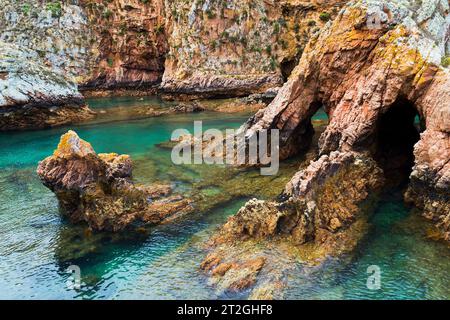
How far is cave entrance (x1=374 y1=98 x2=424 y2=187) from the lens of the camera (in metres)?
22.5

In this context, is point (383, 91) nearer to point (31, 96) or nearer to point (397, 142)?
point (397, 142)

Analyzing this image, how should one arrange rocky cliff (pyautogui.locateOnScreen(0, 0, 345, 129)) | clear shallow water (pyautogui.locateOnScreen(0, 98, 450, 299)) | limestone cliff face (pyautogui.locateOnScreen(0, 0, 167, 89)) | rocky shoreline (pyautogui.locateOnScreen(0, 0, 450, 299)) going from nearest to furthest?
clear shallow water (pyautogui.locateOnScreen(0, 98, 450, 299)), rocky shoreline (pyautogui.locateOnScreen(0, 0, 450, 299)), rocky cliff (pyautogui.locateOnScreen(0, 0, 345, 129)), limestone cliff face (pyautogui.locateOnScreen(0, 0, 167, 89))

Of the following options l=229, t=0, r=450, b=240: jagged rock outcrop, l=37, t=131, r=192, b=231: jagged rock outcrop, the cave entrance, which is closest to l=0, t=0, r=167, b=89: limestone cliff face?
l=229, t=0, r=450, b=240: jagged rock outcrop

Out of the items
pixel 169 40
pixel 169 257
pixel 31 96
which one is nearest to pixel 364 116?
pixel 169 257

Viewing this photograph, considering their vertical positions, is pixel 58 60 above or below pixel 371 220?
above

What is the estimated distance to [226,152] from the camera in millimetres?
28688

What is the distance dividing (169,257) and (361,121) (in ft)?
39.4

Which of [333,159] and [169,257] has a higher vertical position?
[333,159]

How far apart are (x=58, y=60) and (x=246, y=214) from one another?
69.5 metres

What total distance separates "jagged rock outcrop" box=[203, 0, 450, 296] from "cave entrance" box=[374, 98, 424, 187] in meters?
0.06

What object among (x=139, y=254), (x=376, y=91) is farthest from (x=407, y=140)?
(x=139, y=254)

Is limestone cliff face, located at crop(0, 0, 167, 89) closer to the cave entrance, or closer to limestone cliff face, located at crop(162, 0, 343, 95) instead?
limestone cliff face, located at crop(162, 0, 343, 95)

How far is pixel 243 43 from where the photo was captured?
59.7 metres
